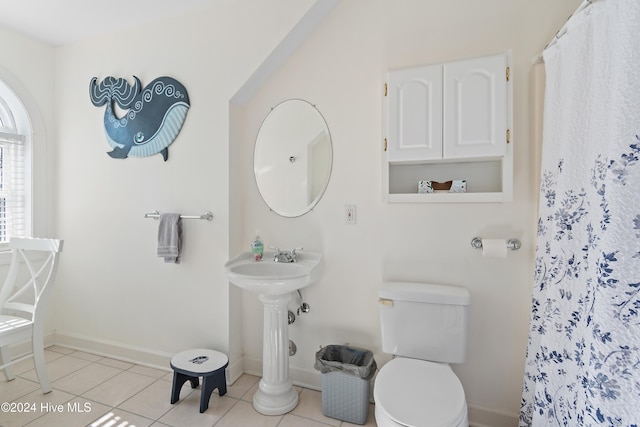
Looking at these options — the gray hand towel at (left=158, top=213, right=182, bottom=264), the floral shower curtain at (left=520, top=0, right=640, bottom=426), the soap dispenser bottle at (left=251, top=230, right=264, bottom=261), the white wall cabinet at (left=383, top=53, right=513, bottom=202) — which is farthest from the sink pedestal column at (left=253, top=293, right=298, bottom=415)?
the floral shower curtain at (left=520, top=0, right=640, bottom=426)

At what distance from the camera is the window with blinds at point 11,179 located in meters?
2.52

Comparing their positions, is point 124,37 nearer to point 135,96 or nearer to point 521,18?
point 135,96

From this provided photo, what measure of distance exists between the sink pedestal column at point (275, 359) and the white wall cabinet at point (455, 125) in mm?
952

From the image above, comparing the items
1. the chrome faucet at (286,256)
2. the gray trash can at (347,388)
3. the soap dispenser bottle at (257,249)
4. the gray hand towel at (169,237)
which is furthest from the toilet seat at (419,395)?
the gray hand towel at (169,237)

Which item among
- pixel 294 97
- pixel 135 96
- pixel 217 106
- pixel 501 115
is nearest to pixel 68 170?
pixel 135 96

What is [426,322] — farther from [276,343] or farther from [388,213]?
[276,343]

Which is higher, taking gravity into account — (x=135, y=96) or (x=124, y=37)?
(x=124, y=37)

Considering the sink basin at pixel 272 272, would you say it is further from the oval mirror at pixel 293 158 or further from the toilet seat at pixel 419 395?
the toilet seat at pixel 419 395

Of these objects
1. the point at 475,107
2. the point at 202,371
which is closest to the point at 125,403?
the point at 202,371

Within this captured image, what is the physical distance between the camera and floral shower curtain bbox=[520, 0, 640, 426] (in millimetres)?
852

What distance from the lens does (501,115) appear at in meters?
1.58

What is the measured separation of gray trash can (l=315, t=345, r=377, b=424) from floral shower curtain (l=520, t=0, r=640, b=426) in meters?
0.78

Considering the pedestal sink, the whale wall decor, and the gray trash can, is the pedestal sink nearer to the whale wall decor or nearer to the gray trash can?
the gray trash can

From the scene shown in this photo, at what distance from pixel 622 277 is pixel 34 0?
3386 millimetres
